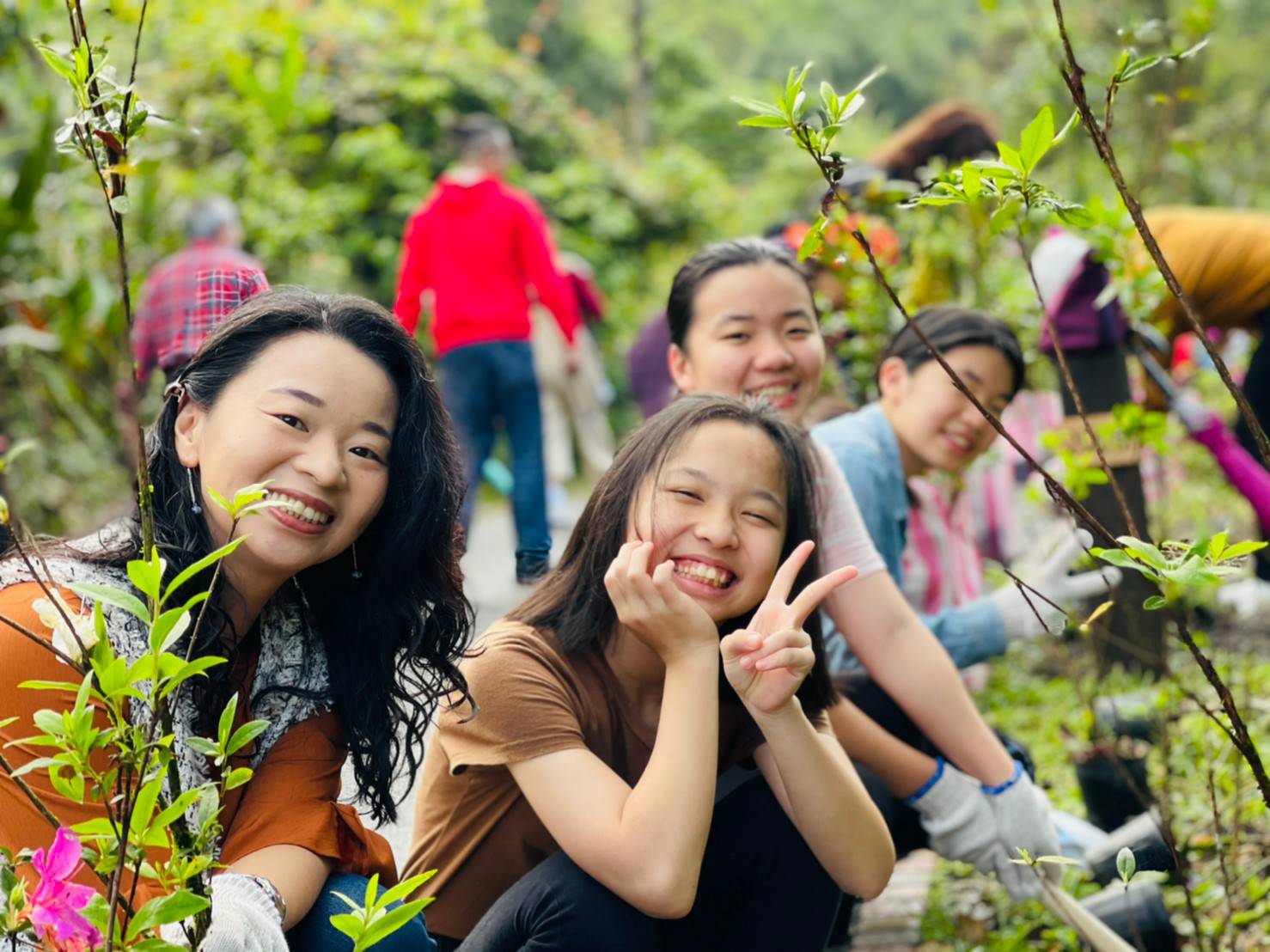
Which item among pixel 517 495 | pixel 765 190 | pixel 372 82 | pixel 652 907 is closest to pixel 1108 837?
pixel 652 907

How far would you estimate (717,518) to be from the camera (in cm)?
207

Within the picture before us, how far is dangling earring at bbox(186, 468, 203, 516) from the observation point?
185cm

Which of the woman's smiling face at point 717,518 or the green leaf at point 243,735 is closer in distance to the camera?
the green leaf at point 243,735

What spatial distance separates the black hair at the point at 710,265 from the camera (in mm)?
2820

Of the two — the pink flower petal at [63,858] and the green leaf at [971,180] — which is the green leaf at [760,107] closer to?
the green leaf at [971,180]

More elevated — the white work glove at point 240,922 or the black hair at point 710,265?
the black hair at point 710,265

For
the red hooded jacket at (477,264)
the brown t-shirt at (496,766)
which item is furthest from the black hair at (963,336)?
the red hooded jacket at (477,264)

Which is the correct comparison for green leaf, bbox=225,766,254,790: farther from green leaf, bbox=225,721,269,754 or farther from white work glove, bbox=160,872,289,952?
white work glove, bbox=160,872,289,952

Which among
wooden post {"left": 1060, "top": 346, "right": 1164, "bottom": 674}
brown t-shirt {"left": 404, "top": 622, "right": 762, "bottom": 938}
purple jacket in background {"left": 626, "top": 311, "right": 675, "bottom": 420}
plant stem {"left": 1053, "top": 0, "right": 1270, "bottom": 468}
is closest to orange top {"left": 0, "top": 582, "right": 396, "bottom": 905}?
brown t-shirt {"left": 404, "top": 622, "right": 762, "bottom": 938}

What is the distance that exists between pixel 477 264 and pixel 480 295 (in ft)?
0.45

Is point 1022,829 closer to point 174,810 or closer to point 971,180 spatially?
point 971,180

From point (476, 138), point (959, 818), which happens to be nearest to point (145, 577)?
point (959, 818)

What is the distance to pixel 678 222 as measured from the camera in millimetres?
11242

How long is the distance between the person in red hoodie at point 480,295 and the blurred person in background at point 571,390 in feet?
6.11
